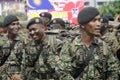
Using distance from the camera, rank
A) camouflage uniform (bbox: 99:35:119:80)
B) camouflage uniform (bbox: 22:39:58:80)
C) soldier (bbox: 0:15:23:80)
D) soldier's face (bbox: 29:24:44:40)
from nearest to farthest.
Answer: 1. camouflage uniform (bbox: 99:35:119:80)
2. soldier's face (bbox: 29:24:44:40)
3. camouflage uniform (bbox: 22:39:58:80)
4. soldier (bbox: 0:15:23:80)

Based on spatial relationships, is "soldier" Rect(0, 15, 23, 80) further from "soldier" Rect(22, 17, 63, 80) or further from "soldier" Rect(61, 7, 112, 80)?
"soldier" Rect(61, 7, 112, 80)

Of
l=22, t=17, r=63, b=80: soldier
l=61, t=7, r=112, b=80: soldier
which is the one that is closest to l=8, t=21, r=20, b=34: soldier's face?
l=22, t=17, r=63, b=80: soldier

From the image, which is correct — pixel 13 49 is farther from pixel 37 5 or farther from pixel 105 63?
pixel 37 5

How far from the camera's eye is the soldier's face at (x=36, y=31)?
8.25 metres

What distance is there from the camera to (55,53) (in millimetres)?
8414

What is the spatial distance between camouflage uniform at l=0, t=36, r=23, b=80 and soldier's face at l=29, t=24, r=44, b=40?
40.8 inches

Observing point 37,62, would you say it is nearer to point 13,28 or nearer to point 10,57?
point 10,57

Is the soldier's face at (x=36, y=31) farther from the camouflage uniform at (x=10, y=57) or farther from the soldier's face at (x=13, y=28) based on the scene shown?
the soldier's face at (x=13, y=28)

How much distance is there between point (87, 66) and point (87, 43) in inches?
12.3

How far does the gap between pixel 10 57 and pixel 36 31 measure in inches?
59.2

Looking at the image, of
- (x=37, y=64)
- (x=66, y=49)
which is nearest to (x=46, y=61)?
(x=37, y=64)

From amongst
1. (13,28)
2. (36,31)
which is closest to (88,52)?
(36,31)

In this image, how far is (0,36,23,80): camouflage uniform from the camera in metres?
9.34

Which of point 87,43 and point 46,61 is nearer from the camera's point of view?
point 87,43
